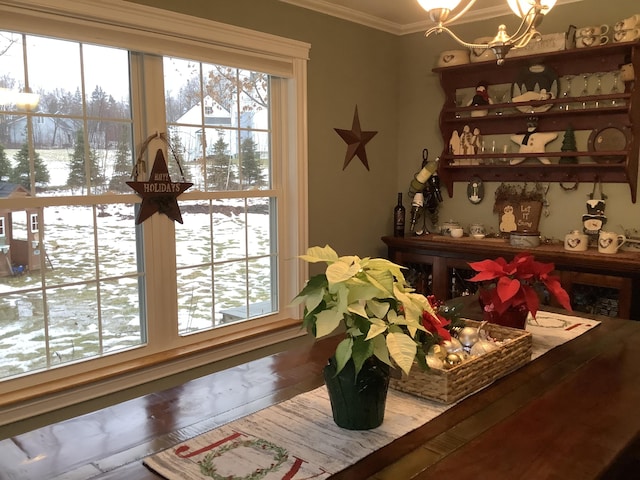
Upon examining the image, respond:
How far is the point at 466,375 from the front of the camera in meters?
1.48

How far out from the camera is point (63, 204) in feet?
7.96

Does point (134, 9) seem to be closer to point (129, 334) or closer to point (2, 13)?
point (2, 13)

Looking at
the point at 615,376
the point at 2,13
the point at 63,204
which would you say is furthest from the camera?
the point at 63,204

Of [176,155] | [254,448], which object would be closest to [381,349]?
[254,448]

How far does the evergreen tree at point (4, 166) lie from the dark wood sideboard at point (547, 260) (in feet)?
7.60

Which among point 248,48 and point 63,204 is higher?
point 248,48

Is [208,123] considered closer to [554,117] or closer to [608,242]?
[554,117]

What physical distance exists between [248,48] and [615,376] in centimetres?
231

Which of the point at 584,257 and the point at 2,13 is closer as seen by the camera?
the point at 2,13

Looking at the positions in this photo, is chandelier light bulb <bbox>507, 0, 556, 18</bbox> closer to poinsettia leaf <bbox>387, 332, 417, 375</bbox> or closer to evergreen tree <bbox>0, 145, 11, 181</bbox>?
poinsettia leaf <bbox>387, 332, 417, 375</bbox>

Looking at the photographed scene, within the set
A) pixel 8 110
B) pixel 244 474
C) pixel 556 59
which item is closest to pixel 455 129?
pixel 556 59

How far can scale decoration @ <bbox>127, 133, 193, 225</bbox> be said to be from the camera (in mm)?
2646

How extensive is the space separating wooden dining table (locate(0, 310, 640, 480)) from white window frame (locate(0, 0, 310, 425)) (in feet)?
3.70

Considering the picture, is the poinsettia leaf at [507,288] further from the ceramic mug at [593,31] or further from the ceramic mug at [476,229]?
the ceramic mug at [593,31]
